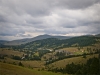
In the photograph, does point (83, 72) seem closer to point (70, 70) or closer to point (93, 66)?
point (93, 66)

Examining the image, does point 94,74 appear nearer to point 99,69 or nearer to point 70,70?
point 99,69

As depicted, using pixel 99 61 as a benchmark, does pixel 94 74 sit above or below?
below

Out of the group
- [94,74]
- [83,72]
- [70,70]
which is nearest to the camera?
[94,74]

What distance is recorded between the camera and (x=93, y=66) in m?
90.1

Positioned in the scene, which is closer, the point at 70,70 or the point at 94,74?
the point at 94,74

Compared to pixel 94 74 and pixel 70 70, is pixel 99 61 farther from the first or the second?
pixel 70 70

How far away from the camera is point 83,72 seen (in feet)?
338

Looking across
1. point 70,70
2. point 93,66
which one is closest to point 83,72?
point 93,66

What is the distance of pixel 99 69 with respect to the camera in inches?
3457

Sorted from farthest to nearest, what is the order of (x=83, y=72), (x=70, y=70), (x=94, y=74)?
1. (x=70, y=70)
2. (x=83, y=72)
3. (x=94, y=74)

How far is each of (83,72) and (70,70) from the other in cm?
3168

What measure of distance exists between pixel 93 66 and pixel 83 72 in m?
14.8

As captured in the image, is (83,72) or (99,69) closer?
(99,69)

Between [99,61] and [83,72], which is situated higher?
[99,61]
